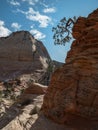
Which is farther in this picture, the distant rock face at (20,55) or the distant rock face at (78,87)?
the distant rock face at (20,55)

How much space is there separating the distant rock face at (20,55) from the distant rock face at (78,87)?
43322 millimetres

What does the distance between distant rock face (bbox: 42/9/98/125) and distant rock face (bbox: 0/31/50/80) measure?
43.3m

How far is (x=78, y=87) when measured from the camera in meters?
13.1

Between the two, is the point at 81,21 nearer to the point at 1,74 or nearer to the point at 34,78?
the point at 34,78

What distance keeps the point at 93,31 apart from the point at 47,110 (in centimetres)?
603

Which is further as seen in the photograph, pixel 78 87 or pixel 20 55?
pixel 20 55

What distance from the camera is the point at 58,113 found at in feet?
43.3

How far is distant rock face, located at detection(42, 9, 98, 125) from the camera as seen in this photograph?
12352 mm

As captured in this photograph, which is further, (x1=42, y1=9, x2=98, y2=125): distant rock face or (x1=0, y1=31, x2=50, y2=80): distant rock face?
(x1=0, y1=31, x2=50, y2=80): distant rock face

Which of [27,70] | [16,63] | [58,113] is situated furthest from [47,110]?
[16,63]

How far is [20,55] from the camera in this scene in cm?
6469

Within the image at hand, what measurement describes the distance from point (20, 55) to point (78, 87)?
173 ft

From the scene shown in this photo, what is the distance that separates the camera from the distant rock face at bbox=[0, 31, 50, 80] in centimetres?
6066

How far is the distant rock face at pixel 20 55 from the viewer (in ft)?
199
